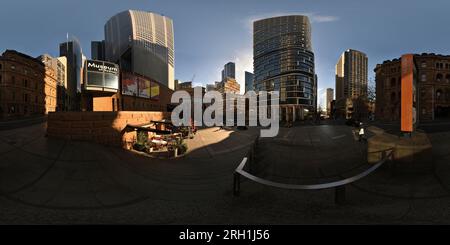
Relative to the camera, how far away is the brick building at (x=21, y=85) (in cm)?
3747

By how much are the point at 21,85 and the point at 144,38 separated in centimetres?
8394

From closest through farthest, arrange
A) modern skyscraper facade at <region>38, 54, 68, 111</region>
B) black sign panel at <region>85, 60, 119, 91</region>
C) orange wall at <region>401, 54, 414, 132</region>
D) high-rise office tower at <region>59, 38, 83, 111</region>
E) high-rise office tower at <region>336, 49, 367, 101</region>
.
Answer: orange wall at <region>401, 54, 414, 132</region> < black sign panel at <region>85, 60, 119, 91</region> < modern skyscraper facade at <region>38, 54, 68, 111</region> < high-rise office tower at <region>59, 38, 83, 111</region> < high-rise office tower at <region>336, 49, 367, 101</region>

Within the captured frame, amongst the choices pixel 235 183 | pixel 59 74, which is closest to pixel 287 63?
pixel 59 74

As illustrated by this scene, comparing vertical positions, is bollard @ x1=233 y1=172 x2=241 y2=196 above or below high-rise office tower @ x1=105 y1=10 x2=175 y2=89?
below

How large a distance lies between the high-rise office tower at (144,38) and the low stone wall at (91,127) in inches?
2630

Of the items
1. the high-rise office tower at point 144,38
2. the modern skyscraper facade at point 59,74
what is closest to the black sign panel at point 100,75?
the modern skyscraper facade at point 59,74

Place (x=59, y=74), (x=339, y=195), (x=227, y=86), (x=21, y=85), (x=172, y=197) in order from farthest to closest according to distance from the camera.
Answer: (x=227, y=86)
(x=59, y=74)
(x=21, y=85)
(x=172, y=197)
(x=339, y=195)

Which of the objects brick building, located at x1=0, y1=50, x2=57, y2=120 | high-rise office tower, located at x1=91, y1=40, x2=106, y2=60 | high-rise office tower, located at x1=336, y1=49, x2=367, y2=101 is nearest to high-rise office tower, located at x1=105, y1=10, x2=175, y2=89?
brick building, located at x1=0, y1=50, x2=57, y2=120

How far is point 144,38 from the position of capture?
11431 centimetres

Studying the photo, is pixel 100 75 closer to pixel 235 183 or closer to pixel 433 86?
pixel 235 183

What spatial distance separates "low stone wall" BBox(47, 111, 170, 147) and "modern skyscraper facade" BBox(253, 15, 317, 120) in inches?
3470

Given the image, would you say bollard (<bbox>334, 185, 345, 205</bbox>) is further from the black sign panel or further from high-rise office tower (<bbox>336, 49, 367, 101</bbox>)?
high-rise office tower (<bbox>336, 49, 367, 101</bbox>)

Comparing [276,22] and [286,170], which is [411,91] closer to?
[286,170]

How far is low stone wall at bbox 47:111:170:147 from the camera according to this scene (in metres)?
9.41
